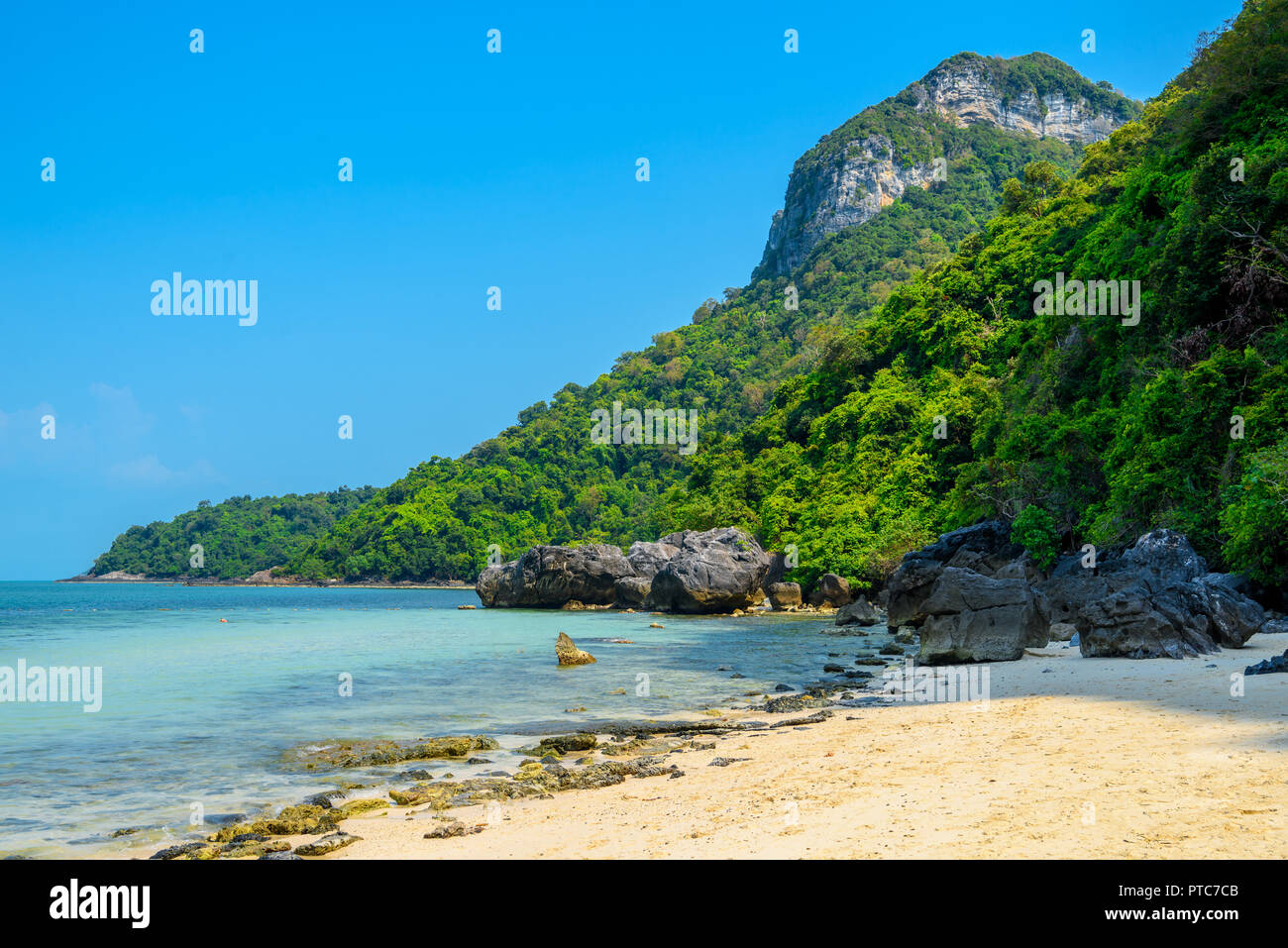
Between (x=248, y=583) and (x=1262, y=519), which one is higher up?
(x=1262, y=519)

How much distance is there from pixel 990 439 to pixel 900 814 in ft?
129

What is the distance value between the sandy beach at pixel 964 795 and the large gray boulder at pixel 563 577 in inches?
2122

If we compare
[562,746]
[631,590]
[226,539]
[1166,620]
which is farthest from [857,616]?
[226,539]

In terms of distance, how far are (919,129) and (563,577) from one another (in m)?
116

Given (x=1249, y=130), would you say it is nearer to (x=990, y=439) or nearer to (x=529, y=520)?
(x=990, y=439)

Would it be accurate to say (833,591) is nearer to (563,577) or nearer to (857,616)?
(857,616)

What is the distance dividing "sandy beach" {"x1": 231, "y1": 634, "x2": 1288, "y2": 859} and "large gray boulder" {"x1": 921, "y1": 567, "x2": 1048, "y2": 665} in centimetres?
637

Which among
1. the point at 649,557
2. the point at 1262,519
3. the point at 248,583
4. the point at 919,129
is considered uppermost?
the point at 919,129

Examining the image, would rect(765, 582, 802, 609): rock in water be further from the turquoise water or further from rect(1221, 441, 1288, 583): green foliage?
rect(1221, 441, 1288, 583): green foliage

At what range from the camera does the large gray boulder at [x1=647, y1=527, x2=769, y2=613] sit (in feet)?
178

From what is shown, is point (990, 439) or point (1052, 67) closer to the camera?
point (990, 439)

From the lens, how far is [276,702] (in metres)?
18.2

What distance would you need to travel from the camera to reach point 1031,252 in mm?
57000
